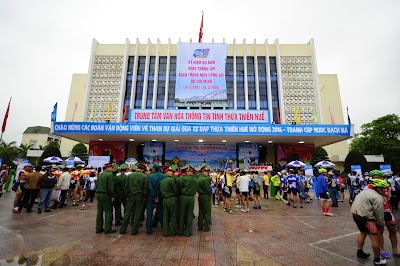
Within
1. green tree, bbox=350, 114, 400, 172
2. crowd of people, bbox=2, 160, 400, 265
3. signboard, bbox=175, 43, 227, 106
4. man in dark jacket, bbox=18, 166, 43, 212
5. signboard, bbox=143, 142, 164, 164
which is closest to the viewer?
crowd of people, bbox=2, 160, 400, 265

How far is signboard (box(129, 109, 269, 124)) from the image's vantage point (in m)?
17.0

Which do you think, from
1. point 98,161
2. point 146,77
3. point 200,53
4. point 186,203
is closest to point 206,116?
point 98,161

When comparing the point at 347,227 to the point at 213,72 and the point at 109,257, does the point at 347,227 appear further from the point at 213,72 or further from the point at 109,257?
the point at 213,72

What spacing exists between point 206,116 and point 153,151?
22.2 feet

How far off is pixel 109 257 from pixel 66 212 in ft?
16.9

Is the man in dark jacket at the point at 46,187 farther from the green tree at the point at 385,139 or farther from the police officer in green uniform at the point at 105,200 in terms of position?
the green tree at the point at 385,139

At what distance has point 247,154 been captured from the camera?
20.1 m

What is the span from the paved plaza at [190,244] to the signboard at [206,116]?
10.7 metres

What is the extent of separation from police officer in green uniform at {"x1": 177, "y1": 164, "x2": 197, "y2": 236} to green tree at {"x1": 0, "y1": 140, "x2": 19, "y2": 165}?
3754 centimetres

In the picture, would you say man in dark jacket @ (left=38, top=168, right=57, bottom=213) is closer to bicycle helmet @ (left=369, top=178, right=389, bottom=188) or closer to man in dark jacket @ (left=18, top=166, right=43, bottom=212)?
man in dark jacket @ (left=18, top=166, right=43, bottom=212)

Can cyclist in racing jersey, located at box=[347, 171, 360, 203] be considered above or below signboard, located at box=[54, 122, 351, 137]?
below

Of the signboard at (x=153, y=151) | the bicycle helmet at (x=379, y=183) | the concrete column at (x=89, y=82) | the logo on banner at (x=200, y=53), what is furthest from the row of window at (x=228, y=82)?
the bicycle helmet at (x=379, y=183)

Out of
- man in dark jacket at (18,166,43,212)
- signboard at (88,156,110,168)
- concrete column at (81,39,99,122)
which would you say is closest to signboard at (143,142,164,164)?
signboard at (88,156,110,168)

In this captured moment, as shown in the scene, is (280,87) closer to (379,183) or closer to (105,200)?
(379,183)
